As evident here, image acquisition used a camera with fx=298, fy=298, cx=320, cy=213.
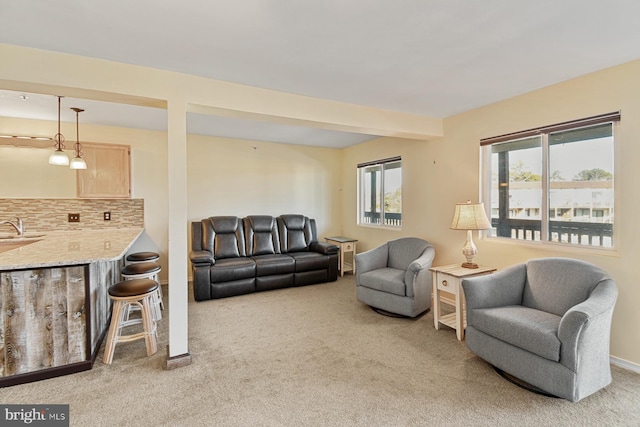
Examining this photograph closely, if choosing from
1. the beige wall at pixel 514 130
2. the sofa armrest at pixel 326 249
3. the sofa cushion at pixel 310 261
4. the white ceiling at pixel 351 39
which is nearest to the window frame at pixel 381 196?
the beige wall at pixel 514 130

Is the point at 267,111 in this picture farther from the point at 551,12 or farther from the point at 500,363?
the point at 500,363

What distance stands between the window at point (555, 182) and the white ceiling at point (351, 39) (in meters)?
0.52

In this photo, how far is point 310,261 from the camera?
4742 mm

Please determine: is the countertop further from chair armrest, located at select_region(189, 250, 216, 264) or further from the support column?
chair armrest, located at select_region(189, 250, 216, 264)

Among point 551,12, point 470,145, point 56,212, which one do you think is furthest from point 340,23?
point 56,212

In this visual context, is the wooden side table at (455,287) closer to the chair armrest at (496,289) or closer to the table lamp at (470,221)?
the table lamp at (470,221)

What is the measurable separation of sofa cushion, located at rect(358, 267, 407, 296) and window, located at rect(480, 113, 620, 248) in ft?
4.03

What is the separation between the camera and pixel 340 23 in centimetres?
183

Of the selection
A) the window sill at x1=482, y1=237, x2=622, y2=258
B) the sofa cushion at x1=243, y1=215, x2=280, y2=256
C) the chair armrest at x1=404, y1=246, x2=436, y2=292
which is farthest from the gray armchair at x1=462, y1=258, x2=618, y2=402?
the sofa cushion at x1=243, y1=215, x2=280, y2=256

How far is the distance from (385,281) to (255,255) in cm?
231

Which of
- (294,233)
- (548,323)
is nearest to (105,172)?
(294,233)

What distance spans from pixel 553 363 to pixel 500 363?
0.36 metres

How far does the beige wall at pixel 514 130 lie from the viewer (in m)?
2.37

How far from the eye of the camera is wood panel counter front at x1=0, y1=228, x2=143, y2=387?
2.20 meters
